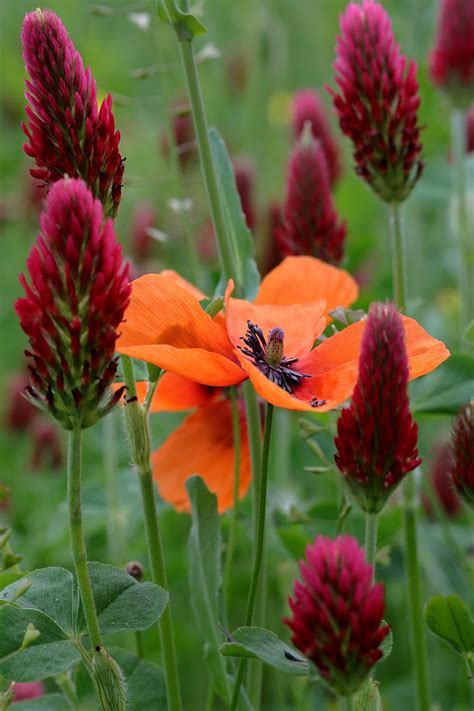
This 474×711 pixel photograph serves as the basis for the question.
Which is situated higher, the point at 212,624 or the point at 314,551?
the point at 314,551

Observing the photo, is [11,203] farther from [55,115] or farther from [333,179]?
[55,115]

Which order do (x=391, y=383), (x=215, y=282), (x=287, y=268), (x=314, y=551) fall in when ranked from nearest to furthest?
1. (x=314, y=551)
2. (x=391, y=383)
3. (x=287, y=268)
4. (x=215, y=282)

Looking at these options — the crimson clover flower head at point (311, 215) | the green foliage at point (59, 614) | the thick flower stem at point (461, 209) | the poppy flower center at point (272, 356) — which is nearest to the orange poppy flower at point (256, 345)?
the poppy flower center at point (272, 356)

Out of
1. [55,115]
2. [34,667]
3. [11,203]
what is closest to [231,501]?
[34,667]

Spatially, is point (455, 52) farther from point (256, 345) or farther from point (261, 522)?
point (261, 522)

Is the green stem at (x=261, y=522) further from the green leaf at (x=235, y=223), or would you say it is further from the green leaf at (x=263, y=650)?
the green leaf at (x=235, y=223)

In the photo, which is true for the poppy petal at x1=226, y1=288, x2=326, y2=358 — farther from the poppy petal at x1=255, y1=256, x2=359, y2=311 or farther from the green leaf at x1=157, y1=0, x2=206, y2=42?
the green leaf at x1=157, y1=0, x2=206, y2=42
